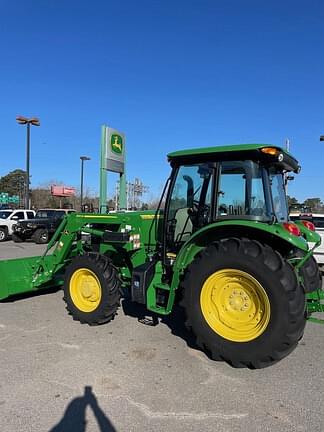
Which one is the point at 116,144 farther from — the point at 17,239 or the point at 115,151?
the point at 17,239

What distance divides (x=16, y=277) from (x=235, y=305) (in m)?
4.00

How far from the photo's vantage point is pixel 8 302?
22.5ft

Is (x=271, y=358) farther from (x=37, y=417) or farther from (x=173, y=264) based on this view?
(x=37, y=417)

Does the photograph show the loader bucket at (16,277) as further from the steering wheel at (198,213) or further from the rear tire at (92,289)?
the steering wheel at (198,213)

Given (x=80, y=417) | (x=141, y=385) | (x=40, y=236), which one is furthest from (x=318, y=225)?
(x=40, y=236)

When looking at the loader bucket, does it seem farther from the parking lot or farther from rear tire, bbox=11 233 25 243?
rear tire, bbox=11 233 25 243

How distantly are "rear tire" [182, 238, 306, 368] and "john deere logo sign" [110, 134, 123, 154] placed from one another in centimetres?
956

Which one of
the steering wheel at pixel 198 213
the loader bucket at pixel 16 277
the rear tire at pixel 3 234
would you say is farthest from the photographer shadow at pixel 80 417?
the rear tire at pixel 3 234

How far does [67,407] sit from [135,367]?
98 centimetres

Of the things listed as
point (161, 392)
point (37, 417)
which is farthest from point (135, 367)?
point (37, 417)

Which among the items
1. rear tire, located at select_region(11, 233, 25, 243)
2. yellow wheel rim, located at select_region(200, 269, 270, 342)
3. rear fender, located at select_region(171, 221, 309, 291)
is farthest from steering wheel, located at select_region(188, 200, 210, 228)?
rear tire, located at select_region(11, 233, 25, 243)

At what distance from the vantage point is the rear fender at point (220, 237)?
433 cm

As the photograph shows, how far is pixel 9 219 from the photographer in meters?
21.2

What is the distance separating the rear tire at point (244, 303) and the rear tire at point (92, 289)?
1.42 metres
